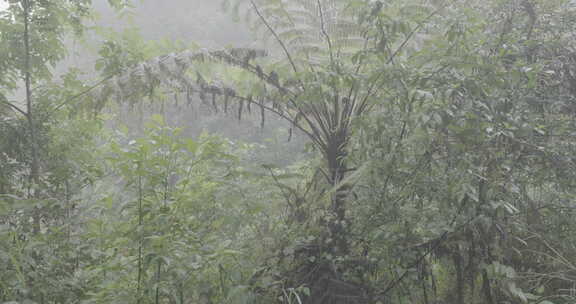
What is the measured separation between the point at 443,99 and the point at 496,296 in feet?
5.23

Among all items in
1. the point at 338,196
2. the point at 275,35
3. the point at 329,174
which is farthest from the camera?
the point at 275,35

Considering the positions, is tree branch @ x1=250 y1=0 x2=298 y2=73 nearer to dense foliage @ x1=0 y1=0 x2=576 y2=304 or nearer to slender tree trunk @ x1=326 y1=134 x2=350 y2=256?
dense foliage @ x1=0 y1=0 x2=576 y2=304

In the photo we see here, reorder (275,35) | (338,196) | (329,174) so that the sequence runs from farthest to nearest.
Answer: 1. (275,35)
2. (329,174)
3. (338,196)

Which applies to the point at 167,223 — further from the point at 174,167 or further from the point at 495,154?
the point at 495,154

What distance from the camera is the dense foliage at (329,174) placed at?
1.86 meters

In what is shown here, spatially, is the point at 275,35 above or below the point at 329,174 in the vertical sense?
above

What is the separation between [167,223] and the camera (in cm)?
183

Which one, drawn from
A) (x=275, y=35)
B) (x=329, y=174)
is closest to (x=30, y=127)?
(x=275, y=35)

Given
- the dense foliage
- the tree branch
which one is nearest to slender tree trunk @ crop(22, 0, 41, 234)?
the dense foliage

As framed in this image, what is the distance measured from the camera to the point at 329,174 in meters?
3.00

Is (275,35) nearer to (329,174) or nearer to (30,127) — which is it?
(329,174)

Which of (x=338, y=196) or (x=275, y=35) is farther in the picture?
(x=275, y=35)

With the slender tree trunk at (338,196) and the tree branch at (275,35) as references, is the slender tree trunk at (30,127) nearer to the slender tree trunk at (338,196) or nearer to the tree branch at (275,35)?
the tree branch at (275,35)

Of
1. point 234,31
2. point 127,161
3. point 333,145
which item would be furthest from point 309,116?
point 234,31
